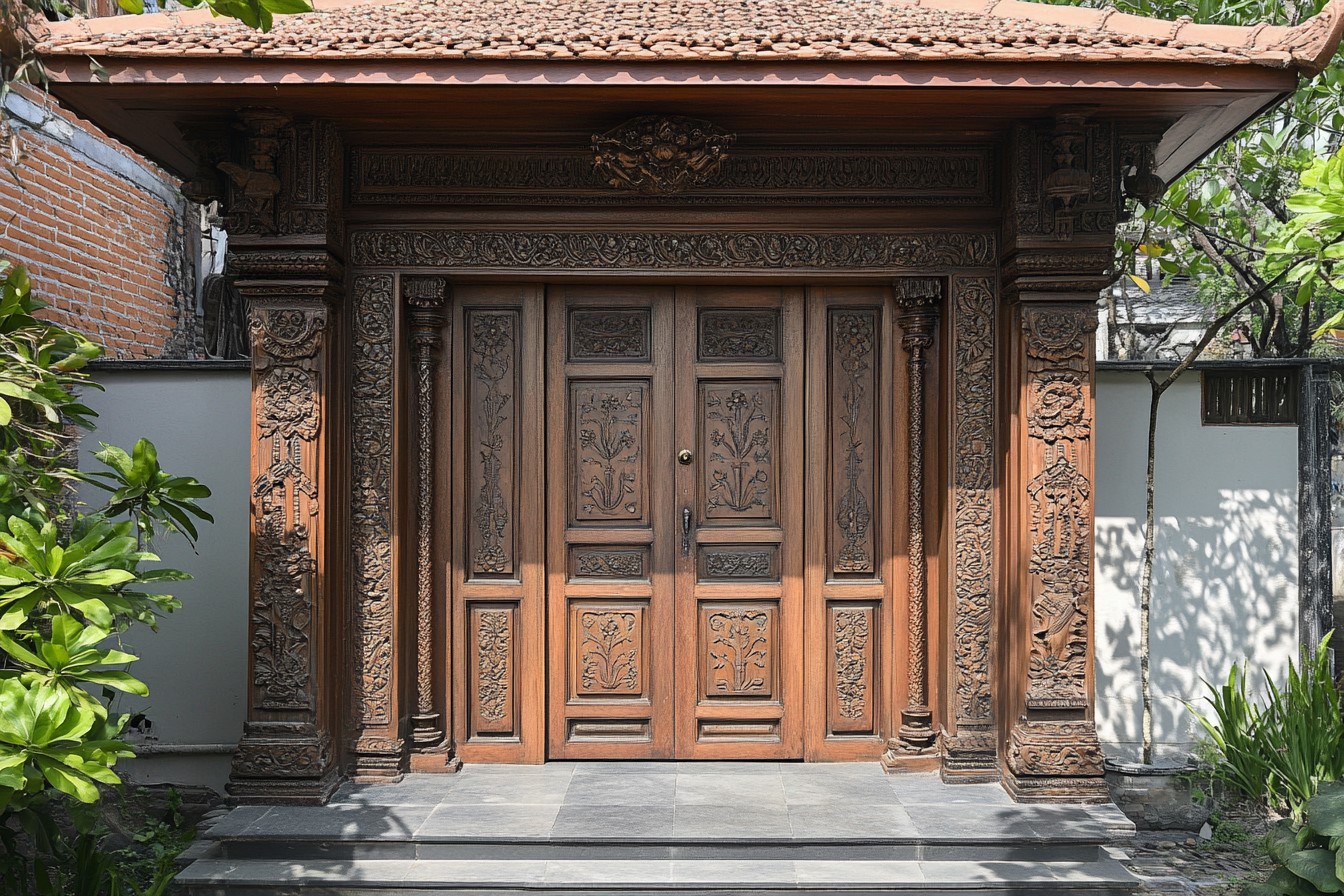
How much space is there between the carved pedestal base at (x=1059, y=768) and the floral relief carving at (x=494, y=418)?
2356 millimetres

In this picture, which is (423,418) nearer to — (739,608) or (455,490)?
(455,490)

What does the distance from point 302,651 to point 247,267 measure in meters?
1.58

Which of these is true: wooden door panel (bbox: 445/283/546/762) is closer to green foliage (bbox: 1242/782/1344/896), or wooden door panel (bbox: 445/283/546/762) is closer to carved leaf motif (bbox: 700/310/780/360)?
carved leaf motif (bbox: 700/310/780/360)

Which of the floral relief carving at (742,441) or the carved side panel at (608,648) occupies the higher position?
the floral relief carving at (742,441)

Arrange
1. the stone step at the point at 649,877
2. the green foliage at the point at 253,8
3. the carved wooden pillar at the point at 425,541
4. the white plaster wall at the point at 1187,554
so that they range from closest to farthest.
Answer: the green foliage at the point at 253,8 < the stone step at the point at 649,877 < the carved wooden pillar at the point at 425,541 < the white plaster wall at the point at 1187,554

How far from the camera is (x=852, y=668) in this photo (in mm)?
4922

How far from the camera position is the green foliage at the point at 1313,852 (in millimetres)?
3684

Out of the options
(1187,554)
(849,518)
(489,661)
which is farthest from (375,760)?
(1187,554)

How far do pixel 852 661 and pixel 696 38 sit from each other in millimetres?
2754

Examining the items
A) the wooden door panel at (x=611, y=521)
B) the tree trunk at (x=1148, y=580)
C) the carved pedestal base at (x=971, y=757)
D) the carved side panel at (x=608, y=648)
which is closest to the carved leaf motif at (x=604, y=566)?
the wooden door panel at (x=611, y=521)

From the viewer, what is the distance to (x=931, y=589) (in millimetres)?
4855

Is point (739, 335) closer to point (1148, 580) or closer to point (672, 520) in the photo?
point (672, 520)

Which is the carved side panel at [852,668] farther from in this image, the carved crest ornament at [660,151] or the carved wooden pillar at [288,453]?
the carved wooden pillar at [288,453]

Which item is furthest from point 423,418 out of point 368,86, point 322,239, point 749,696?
point 749,696
